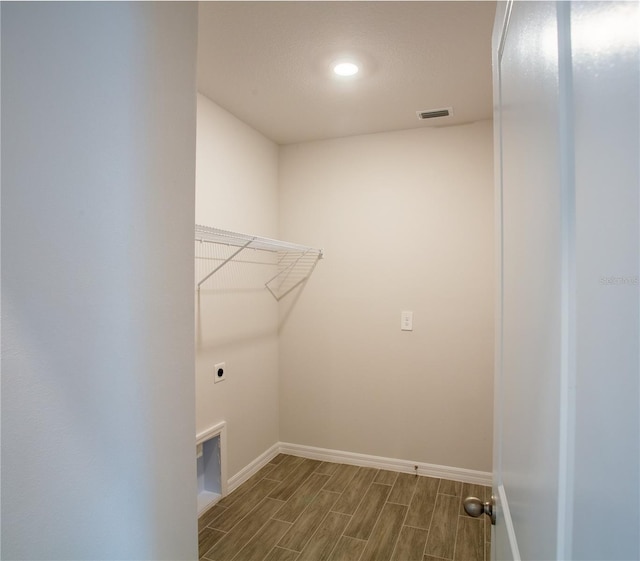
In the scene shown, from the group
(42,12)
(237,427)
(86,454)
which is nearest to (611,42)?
(42,12)

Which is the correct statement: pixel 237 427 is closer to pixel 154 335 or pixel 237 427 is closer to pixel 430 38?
pixel 154 335

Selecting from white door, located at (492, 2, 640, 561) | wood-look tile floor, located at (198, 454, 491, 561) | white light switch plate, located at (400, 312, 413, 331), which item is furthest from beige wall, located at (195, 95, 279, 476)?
white door, located at (492, 2, 640, 561)

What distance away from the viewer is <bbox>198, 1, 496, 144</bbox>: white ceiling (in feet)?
5.15

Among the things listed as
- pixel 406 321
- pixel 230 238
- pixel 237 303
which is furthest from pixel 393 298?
pixel 230 238

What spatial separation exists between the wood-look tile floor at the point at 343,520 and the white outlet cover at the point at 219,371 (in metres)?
0.74

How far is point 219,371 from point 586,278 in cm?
234

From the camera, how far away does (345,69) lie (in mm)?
1995

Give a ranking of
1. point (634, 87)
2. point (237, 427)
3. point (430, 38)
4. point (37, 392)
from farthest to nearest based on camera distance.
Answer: point (237, 427)
point (430, 38)
point (37, 392)
point (634, 87)

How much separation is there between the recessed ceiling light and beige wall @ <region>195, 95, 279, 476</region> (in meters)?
0.84

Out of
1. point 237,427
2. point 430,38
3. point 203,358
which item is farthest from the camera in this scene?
point 237,427

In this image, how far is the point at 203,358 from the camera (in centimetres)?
234

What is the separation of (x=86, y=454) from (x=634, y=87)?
93 cm

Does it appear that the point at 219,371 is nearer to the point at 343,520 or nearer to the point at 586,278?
the point at 343,520

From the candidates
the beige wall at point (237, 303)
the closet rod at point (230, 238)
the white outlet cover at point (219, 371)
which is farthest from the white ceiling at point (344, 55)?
the white outlet cover at point (219, 371)
